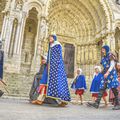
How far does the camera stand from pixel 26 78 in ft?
30.8

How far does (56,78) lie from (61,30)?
1199cm

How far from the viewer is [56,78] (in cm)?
418

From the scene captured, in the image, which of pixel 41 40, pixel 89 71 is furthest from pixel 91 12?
pixel 41 40

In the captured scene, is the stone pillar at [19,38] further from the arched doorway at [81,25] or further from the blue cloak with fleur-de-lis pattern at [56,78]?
the blue cloak with fleur-de-lis pattern at [56,78]

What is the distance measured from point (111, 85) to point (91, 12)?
12.2 m

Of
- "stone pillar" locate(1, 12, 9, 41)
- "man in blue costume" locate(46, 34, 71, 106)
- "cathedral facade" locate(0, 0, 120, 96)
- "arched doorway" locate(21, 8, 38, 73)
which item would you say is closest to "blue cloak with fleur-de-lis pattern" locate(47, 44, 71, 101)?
"man in blue costume" locate(46, 34, 71, 106)

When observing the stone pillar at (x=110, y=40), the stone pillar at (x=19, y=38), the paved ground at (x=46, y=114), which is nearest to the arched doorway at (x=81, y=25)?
the stone pillar at (x=110, y=40)

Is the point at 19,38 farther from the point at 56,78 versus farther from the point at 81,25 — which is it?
the point at 56,78

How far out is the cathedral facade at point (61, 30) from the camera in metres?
11.0

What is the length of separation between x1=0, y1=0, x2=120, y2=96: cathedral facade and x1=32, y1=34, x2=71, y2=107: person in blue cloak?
5.99 m

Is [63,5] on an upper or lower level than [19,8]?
upper

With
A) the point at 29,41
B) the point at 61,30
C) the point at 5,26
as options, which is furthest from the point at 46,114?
the point at 61,30

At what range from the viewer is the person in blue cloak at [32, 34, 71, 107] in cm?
409

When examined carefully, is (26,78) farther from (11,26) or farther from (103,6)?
(103,6)
